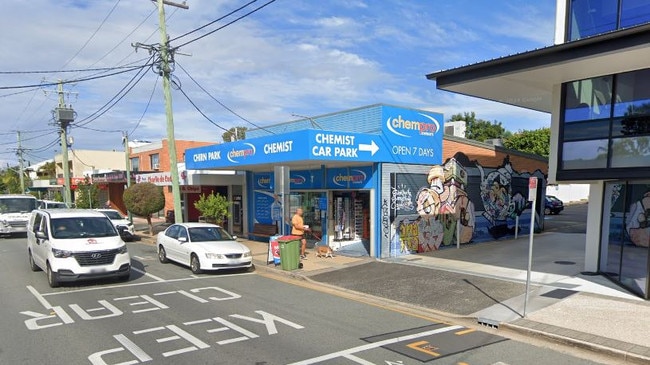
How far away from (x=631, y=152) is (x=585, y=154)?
3.37 feet

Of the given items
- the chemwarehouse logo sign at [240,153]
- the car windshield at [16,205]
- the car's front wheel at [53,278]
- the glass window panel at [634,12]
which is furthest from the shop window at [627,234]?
the car windshield at [16,205]

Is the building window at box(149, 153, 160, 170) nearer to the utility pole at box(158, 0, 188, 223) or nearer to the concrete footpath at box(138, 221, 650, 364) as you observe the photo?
the utility pole at box(158, 0, 188, 223)

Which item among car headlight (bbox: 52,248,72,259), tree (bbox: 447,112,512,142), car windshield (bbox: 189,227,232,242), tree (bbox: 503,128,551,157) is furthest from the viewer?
tree (bbox: 447,112,512,142)

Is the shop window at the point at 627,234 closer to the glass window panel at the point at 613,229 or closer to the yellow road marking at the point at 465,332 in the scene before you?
the glass window panel at the point at 613,229

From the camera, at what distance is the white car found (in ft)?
41.2

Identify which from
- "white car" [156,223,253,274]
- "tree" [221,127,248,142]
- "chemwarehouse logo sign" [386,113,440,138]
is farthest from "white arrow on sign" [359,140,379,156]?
"tree" [221,127,248,142]

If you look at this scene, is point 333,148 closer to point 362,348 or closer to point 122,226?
point 362,348

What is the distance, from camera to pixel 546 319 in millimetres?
7969

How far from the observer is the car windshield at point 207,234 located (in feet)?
44.7

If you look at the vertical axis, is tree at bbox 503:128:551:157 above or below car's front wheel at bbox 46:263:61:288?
above

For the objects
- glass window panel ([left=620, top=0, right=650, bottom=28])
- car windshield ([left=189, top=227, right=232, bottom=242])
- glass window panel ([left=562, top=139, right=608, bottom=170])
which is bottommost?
car windshield ([left=189, top=227, right=232, bottom=242])

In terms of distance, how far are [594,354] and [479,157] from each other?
12669 millimetres

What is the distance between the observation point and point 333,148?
1359cm

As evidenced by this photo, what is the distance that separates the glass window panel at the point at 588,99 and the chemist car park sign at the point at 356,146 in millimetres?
5366
